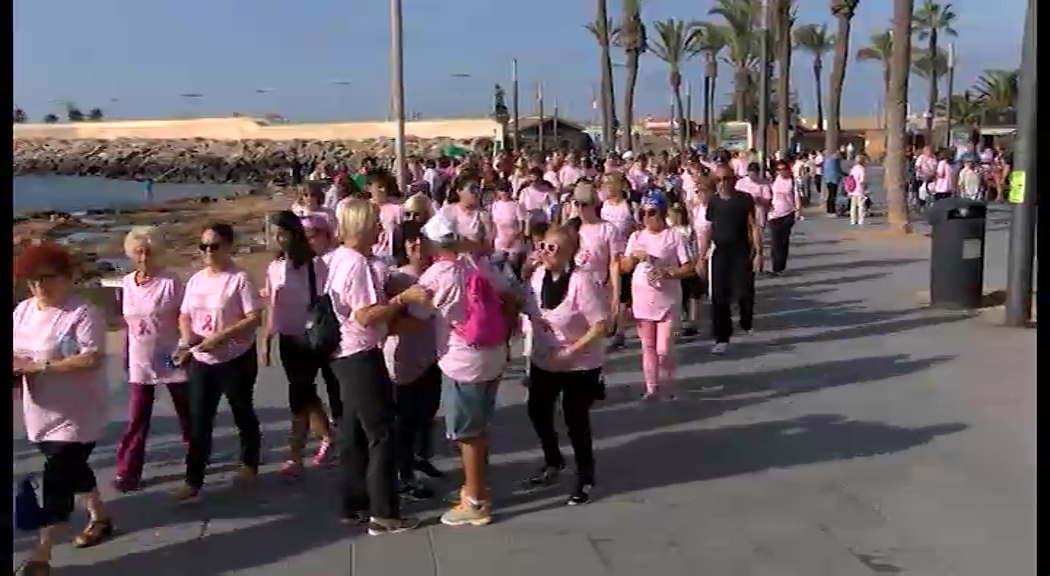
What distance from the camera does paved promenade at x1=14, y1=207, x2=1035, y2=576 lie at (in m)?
5.18

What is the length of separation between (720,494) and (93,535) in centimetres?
284

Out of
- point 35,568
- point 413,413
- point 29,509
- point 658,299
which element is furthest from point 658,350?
point 29,509

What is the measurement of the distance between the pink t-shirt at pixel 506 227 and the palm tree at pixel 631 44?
1335 inches

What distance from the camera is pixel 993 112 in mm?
53438

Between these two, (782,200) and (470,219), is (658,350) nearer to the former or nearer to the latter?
(470,219)

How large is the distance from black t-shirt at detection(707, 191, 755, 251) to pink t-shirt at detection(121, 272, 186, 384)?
5209 millimetres

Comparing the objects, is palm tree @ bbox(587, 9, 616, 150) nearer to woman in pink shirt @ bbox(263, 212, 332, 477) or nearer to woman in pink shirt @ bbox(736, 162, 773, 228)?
woman in pink shirt @ bbox(736, 162, 773, 228)

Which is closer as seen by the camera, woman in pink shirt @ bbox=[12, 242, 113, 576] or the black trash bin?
woman in pink shirt @ bbox=[12, 242, 113, 576]

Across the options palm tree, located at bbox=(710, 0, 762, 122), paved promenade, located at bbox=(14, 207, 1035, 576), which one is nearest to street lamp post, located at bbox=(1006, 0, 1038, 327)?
paved promenade, located at bbox=(14, 207, 1035, 576)

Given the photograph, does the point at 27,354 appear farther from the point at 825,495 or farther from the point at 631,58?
the point at 631,58

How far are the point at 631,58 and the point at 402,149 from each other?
28222 mm

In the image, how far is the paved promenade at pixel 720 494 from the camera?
5.18m

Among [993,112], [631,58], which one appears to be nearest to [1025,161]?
[631,58]

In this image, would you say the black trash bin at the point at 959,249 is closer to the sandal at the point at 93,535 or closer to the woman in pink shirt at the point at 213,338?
the woman in pink shirt at the point at 213,338
